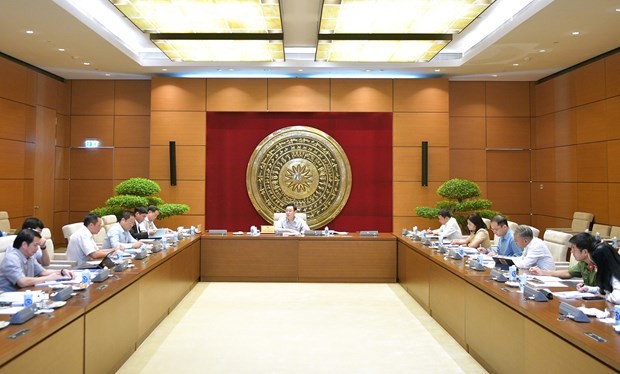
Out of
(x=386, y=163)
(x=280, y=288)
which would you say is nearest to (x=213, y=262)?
(x=280, y=288)

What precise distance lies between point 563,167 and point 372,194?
3294 millimetres

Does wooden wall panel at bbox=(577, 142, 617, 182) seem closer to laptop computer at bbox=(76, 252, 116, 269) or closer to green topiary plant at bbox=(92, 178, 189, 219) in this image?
green topiary plant at bbox=(92, 178, 189, 219)

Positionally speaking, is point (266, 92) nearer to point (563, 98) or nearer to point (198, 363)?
point (563, 98)

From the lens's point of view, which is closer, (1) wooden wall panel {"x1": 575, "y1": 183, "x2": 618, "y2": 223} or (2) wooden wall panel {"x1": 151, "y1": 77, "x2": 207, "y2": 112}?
(1) wooden wall panel {"x1": 575, "y1": 183, "x2": 618, "y2": 223}

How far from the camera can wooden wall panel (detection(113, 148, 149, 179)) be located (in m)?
9.57

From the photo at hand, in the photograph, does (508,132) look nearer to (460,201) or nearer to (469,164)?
(469,164)

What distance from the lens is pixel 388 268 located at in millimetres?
6934

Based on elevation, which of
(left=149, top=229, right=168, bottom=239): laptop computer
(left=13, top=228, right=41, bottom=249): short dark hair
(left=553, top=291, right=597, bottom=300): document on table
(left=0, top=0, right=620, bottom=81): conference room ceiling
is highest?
(left=0, top=0, right=620, bottom=81): conference room ceiling

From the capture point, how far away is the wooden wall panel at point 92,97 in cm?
954

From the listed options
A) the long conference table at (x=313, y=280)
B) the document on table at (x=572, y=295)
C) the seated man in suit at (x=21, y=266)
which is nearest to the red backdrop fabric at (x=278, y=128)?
the long conference table at (x=313, y=280)

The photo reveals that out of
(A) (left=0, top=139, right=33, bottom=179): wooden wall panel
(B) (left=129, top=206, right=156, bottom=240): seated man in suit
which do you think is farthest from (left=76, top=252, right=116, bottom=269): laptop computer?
(A) (left=0, top=139, right=33, bottom=179): wooden wall panel

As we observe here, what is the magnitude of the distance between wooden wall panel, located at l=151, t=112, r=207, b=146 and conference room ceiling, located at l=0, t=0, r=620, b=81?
76cm

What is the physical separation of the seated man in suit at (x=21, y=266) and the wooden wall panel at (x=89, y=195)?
6107 millimetres

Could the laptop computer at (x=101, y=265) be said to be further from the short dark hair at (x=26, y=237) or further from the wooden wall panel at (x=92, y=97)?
the wooden wall panel at (x=92, y=97)
